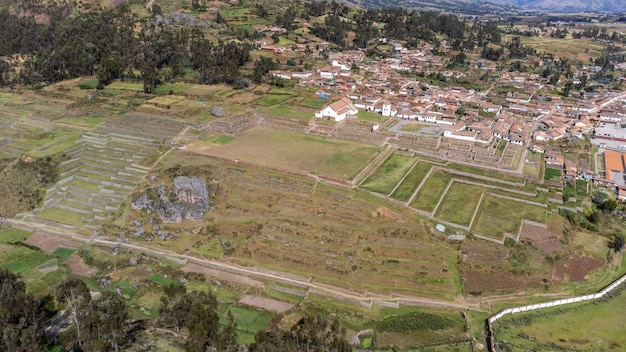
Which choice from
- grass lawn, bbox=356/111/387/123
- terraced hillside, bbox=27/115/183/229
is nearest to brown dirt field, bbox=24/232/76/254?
terraced hillside, bbox=27/115/183/229

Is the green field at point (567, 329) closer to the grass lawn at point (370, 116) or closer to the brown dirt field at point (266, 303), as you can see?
the brown dirt field at point (266, 303)

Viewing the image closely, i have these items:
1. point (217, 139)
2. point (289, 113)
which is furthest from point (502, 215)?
point (217, 139)

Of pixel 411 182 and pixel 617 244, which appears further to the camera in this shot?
pixel 411 182

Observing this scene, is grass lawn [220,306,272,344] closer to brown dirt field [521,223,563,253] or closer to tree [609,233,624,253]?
brown dirt field [521,223,563,253]

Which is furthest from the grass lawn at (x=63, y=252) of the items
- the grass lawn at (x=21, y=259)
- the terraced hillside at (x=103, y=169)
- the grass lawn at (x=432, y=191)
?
the grass lawn at (x=432, y=191)

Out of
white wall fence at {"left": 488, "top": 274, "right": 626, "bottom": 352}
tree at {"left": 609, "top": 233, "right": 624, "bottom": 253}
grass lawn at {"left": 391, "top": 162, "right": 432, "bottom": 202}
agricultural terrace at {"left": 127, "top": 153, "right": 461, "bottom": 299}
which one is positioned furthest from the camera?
grass lawn at {"left": 391, "top": 162, "right": 432, "bottom": 202}

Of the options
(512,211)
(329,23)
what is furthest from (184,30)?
(512,211)

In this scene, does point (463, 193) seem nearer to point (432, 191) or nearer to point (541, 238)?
point (432, 191)
